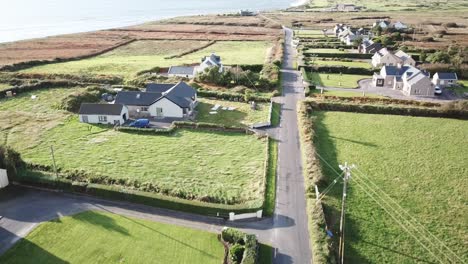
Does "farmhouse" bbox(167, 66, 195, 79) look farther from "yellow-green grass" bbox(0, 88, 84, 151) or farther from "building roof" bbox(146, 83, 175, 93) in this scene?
"yellow-green grass" bbox(0, 88, 84, 151)

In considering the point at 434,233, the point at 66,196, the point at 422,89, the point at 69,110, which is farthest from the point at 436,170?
the point at 69,110

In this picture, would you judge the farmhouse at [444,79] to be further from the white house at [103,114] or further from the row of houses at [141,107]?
the white house at [103,114]

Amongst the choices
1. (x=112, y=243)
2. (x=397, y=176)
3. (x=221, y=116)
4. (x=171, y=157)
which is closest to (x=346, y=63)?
(x=221, y=116)

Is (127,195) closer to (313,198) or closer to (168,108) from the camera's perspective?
(313,198)

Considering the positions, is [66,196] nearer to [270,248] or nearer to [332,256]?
[270,248]

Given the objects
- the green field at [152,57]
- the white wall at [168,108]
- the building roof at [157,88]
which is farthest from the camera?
the green field at [152,57]

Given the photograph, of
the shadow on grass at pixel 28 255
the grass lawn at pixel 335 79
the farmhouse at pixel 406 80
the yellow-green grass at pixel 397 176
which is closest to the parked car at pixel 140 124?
the yellow-green grass at pixel 397 176
